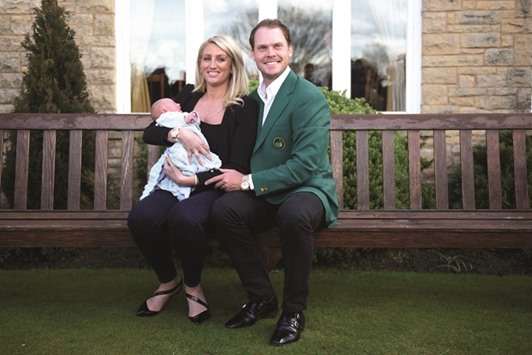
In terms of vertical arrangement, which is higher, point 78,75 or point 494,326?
point 78,75

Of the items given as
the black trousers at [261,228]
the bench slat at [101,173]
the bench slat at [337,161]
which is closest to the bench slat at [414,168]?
the bench slat at [337,161]

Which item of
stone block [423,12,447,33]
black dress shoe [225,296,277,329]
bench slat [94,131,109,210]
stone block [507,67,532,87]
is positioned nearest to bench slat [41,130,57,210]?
bench slat [94,131,109,210]

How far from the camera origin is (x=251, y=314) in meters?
3.12

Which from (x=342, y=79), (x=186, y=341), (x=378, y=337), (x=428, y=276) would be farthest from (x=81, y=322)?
(x=342, y=79)

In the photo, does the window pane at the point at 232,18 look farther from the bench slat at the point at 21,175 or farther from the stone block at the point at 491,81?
the bench slat at the point at 21,175

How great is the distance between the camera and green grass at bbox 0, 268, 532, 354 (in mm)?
2938

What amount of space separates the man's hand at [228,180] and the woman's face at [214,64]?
0.54m

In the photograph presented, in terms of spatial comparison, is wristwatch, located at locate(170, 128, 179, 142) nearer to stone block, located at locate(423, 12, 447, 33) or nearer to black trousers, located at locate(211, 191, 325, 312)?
black trousers, located at locate(211, 191, 325, 312)

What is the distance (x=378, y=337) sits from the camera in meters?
3.06

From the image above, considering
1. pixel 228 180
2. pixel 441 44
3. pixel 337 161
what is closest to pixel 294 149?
pixel 228 180

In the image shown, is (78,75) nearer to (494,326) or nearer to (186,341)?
(186,341)

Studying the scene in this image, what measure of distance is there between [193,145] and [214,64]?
1.57ft

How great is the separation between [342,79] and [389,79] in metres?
0.47

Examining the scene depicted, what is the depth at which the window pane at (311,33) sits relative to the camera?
6031mm
